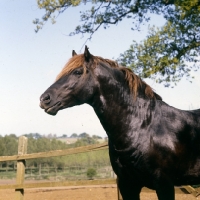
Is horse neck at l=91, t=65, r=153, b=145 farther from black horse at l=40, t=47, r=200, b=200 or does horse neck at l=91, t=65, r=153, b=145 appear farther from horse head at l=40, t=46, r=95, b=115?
horse head at l=40, t=46, r=95, b=115

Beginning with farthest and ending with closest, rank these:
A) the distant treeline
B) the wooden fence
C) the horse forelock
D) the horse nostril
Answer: the distant treeline
the wooden fence
the horse forelock
the horse nostril

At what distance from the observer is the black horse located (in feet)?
11.2

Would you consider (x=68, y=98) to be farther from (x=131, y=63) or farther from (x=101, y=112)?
(x=131, y=63)

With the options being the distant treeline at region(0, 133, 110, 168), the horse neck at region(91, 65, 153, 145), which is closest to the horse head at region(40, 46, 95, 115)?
the horse neck at region(91, 65, 153, 145)

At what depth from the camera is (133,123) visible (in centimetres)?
363

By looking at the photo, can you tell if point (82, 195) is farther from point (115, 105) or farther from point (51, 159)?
point (51, 159)

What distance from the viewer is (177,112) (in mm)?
3881

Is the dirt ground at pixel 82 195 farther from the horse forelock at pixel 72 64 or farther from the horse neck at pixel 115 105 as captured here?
the horse forelock at pixel 72 64

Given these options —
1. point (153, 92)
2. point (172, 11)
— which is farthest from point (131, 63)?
point (153, 92)

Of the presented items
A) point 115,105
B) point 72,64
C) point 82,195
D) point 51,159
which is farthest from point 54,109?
point 51,159

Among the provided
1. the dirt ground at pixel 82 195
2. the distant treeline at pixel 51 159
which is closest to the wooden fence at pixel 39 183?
the dirt ground at pixel 82 195

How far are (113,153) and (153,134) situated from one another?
0.45m

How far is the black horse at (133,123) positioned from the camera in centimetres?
342

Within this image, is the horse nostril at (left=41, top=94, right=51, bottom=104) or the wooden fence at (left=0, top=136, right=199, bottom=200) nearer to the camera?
the horse nostril at (left=41, top=94, right=51, bottom=104)
